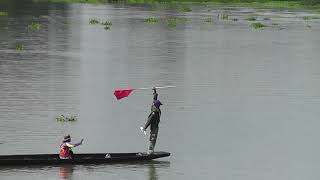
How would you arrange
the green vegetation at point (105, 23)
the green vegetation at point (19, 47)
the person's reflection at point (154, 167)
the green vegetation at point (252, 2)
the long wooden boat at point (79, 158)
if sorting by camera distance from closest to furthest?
the person's reflection at point (154, 167) → the long wooden boat at point (79, 158) → the green vegetation at point (19, 47) → the green vegetation at point (105, 23) → the green vegetation at point (252, 2)

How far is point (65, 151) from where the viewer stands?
27.8 m

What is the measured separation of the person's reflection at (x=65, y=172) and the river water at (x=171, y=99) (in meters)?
0.03

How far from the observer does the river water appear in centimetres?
2967

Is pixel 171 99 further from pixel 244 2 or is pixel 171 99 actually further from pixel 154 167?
pixel 244 2

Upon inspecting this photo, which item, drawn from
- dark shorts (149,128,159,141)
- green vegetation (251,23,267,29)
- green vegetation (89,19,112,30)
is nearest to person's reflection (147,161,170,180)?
dark shorts (149,128,159,141)

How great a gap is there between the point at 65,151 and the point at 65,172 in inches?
36.6

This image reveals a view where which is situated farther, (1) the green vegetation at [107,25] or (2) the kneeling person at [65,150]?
(1) the green vegetation at [107,25]

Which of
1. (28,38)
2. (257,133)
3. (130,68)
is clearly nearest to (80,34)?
(28,38)

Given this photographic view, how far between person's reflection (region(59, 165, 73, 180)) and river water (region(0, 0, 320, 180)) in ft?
0.11

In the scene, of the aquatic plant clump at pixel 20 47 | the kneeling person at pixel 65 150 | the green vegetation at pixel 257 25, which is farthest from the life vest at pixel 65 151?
the green vegetation at pixel 257 25

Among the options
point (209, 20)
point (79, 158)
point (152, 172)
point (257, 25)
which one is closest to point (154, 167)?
point (152, 172)

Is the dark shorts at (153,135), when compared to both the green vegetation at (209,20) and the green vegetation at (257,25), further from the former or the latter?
the green vegetation at (209,20)

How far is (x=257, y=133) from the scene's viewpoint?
3503cm

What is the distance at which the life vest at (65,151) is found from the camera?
91.0 feet
